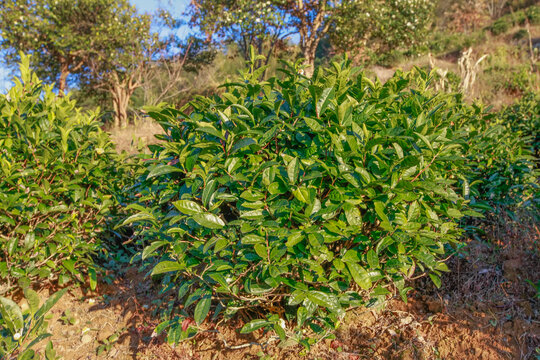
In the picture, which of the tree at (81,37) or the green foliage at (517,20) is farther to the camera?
the green foliage at (517,20)

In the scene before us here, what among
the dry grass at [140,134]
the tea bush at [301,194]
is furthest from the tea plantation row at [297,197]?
the dry grass at [140,134]

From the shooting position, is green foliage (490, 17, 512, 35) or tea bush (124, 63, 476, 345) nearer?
tea bush (124, 63, 476, 345)

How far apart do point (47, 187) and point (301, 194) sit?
6.43 ft

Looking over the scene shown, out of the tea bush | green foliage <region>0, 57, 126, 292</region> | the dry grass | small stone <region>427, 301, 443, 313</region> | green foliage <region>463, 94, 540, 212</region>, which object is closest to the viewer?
the tea bush

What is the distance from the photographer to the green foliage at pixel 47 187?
2.47 meters

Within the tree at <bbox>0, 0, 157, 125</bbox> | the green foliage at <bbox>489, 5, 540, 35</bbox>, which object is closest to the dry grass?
the tree at <bbox>0, 0, 157, 125</bbox>

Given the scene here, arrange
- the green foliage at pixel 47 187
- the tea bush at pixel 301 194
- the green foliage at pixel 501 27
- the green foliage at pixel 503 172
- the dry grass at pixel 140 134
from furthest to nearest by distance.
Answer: the green foliage at pixel 501 27, the dry grass at pixel 140 134, the green foliage at pixel 503 172, the green foliage at pixel 47 187, the tea bush at pixel 301 194

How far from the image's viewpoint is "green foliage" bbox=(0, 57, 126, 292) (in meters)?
2.47

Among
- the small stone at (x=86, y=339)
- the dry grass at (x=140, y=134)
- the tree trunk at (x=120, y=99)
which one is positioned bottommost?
the small stone at (x=86, y=339)

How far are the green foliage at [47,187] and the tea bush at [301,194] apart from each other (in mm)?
1090

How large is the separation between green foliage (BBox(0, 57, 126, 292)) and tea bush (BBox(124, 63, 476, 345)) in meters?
1.09

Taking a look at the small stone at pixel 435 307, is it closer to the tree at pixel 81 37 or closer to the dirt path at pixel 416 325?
the dirt path at pixel 416 325

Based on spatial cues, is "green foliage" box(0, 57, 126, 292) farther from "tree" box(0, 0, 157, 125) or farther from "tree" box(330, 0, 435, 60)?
"tree" box(330, 0, 435, 60)

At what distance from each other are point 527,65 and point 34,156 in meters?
12.1
